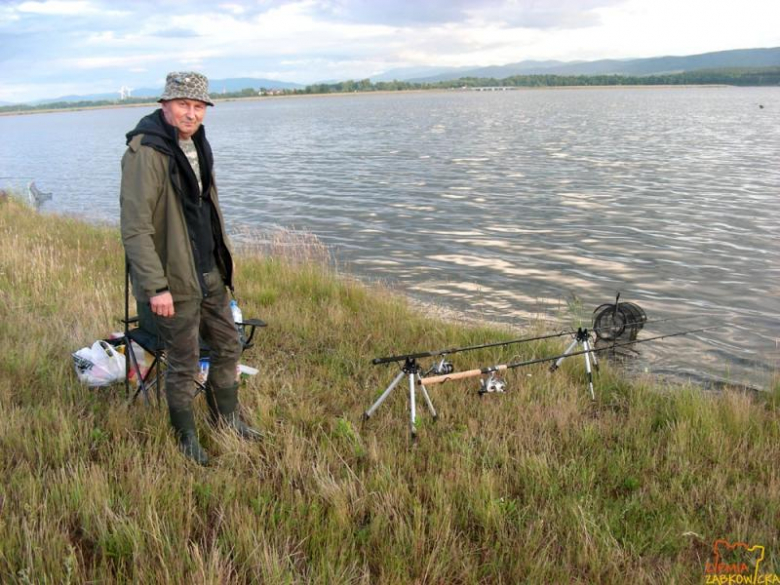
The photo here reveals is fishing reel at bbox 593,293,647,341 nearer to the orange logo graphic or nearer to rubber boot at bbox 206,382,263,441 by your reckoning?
the orange logo graphic

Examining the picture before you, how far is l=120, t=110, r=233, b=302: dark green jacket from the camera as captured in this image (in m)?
3.66

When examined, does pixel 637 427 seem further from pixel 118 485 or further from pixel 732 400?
pixel 118 485

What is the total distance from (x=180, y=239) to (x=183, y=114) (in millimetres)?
774

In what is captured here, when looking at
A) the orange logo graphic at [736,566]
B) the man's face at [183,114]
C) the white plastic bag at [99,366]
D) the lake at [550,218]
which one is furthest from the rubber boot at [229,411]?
the orange logo graphic at [736,566]

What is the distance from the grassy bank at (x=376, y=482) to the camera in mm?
3098

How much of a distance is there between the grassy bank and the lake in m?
2.13

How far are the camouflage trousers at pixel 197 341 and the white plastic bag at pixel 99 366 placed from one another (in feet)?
3.49

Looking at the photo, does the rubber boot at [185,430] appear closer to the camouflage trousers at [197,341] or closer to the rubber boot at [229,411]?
the camouflage trousers at [197,341]

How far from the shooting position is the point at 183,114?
12.5 ft

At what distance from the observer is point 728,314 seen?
962cm

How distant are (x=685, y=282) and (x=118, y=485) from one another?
10402 millimetres

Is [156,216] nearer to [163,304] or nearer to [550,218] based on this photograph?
[163,304]

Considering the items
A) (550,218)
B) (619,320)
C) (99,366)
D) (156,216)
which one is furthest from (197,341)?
(550,218)

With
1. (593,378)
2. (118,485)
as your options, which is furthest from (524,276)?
(118,485)
